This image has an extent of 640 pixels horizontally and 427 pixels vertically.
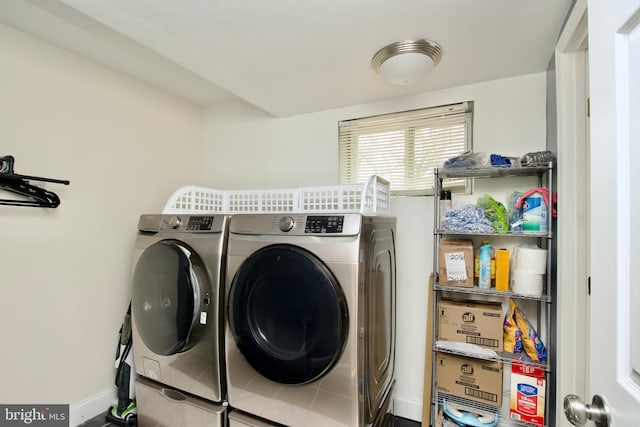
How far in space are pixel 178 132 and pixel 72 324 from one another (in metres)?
1.66

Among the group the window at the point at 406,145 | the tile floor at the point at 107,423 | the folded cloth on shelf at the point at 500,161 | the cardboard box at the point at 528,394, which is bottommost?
the tile floor at the point at 107,423

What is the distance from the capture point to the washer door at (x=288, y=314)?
4.03 feet

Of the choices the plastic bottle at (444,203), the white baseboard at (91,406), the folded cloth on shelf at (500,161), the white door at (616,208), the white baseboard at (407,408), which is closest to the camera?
the white door at (616,208)

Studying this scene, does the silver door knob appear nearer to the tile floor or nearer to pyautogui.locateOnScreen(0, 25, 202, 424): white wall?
the tile floor

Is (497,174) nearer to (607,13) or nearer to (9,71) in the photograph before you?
(607,13)

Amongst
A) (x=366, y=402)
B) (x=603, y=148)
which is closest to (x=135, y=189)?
(x=366, y=402)

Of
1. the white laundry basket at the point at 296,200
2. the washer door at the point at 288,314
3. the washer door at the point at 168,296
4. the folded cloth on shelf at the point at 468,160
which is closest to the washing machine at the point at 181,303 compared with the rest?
the washer door at the point at 168,296

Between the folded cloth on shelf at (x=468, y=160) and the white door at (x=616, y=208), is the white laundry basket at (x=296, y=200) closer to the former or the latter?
the folded cloth on shelf at (x=468, y=160)

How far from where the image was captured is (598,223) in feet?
2.14

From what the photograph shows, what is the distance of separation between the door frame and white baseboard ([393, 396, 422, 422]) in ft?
2.69

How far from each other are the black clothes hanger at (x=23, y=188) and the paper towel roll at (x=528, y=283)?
259 centimetres

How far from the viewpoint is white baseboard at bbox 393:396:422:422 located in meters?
2.01

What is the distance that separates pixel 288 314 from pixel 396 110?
1.62m

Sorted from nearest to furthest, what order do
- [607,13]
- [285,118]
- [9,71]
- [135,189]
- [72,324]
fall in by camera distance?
[607,13] < [9,71] < [72,324] < [135,189] < [285,118]
